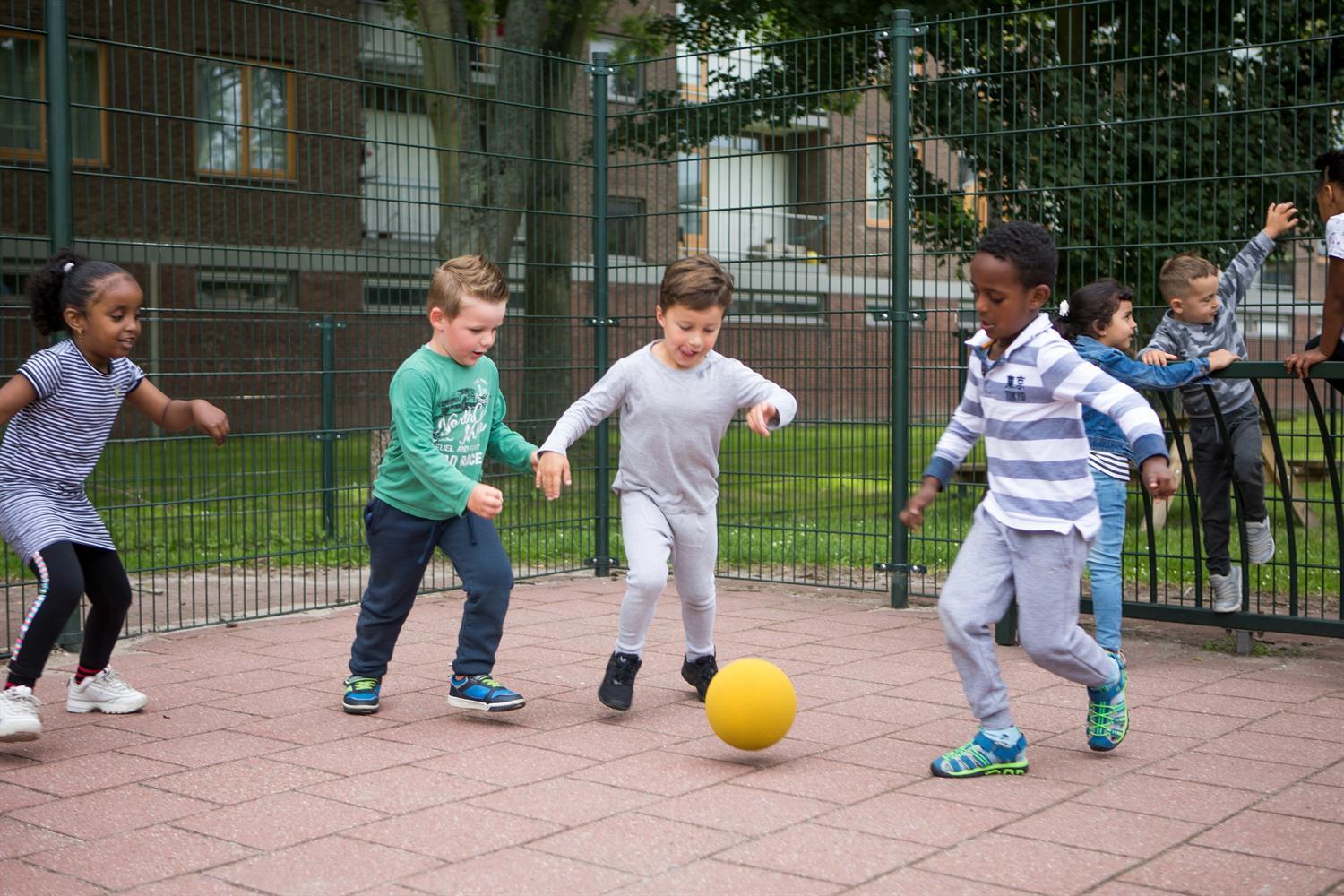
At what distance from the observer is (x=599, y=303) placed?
29.4ft

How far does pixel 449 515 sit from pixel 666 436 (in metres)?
0.84

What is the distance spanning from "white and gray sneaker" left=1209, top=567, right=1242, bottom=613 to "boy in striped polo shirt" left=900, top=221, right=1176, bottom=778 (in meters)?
1.92

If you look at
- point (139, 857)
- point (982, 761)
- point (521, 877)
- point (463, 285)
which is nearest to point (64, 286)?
point (463, 285)

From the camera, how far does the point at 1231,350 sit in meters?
6.69

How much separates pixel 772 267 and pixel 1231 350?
262 cm

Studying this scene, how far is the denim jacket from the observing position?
19.0ft

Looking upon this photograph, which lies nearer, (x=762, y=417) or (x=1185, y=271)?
(x=762, y=417)

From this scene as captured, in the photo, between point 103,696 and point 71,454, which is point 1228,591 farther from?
point 71,454

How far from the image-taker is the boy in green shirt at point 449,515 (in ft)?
17.0

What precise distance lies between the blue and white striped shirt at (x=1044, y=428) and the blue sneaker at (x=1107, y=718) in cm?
57

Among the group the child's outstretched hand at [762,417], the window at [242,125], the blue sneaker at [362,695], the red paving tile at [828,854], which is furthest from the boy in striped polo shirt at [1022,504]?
the window at [242,125]

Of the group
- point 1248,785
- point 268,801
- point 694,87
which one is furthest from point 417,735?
point 694,87

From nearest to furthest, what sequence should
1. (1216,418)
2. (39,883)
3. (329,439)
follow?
(39,883) < (1216,418) < (329,439)

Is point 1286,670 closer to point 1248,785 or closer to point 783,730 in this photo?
point 1248,785
